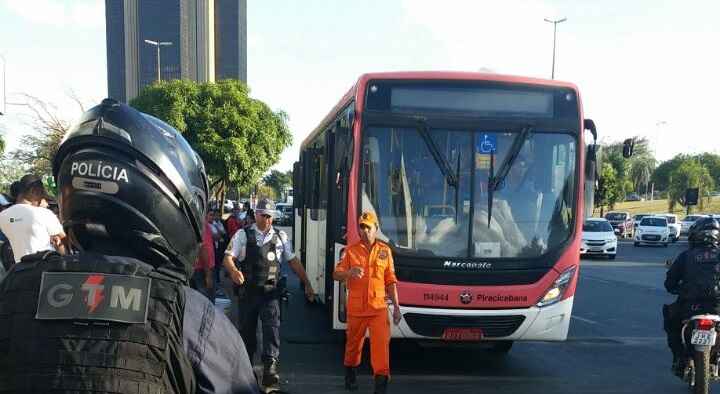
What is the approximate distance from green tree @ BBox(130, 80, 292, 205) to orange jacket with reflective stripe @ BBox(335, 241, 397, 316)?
998 inches

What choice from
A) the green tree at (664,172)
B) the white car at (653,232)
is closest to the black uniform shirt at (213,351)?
the white car at (653,232)

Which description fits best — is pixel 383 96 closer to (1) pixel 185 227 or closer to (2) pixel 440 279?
(2) pixel 440 279

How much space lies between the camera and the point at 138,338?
151 centimetres

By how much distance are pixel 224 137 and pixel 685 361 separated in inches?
1093

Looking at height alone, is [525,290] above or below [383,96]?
below

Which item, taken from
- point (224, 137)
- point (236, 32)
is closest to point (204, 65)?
point (236, 32)

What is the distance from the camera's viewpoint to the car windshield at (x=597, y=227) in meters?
25.2

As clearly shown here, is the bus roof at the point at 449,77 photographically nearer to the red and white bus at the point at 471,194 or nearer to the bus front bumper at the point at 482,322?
the red and white bus at the point at 471,194

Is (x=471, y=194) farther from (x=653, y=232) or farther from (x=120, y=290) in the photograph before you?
(x=653, y=232)

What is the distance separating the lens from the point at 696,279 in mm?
5957

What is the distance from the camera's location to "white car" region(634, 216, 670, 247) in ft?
108

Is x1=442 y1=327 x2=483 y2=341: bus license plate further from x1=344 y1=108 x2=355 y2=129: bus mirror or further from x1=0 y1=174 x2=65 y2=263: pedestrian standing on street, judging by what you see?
x1=0 y1=174 x2=65 y2=263: pedestrian standing on street

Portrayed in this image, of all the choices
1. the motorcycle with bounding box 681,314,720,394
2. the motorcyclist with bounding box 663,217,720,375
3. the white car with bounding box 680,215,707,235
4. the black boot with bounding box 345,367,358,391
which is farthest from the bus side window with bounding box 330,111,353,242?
the white car with bounding box 680,215,707,235

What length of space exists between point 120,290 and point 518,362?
22.7ft
